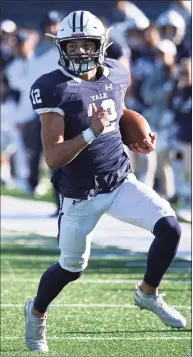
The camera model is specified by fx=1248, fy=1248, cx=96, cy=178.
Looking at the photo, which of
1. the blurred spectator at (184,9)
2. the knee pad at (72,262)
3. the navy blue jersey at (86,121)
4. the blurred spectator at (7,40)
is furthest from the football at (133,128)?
the blurred spectator at (7,40)

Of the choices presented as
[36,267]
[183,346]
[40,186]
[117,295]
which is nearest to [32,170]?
[40,186]

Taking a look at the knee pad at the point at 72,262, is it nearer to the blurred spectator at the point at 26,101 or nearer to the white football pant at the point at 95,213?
the white football pant at the point at 95,213

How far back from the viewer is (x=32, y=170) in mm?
14289

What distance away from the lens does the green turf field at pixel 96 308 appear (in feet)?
21.2

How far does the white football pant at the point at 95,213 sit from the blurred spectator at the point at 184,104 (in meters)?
5.81

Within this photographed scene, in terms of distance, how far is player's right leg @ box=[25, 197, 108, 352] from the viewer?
6.21 m

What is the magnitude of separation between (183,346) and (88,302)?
62.6 inches

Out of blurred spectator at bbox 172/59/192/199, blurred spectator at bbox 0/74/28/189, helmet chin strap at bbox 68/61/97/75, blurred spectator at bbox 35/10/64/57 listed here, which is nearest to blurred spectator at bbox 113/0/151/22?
blurred spectator at bbox 35/10/64/57

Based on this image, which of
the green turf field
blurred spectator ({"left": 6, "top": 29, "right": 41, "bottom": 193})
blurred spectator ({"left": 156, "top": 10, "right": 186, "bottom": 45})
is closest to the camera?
the green turf field

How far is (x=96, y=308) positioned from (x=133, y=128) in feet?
5.17

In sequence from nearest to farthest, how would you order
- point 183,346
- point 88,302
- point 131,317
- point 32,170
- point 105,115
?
point 105,115
point 183,346
point 131,317
point 88,302
point 32,170

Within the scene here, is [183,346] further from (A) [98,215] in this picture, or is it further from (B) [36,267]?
(B) [36,267]

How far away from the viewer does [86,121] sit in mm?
6164

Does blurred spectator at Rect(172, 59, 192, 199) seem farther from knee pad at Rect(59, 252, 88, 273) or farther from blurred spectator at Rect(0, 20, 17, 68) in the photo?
knee pad at Rect(59, 252, 88, 273)
